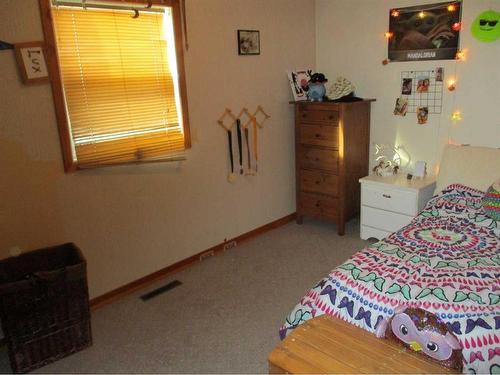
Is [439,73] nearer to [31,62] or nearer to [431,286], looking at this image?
[431,286]

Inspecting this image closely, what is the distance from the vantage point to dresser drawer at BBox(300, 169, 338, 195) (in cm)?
361

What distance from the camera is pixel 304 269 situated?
3.08 meters

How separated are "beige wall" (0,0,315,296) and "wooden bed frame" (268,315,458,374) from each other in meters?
1.61

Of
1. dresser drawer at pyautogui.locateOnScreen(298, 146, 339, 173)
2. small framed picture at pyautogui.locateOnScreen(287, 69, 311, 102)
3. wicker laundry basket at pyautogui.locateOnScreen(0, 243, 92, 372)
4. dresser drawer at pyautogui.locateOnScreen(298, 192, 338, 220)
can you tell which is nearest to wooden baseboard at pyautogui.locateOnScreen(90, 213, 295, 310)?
dresser drawer at pyautogui.locateOnScreen(298, 192, 338, 220)

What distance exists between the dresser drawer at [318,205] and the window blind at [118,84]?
138 centimetres

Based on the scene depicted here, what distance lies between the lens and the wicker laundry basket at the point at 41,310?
2.03 m

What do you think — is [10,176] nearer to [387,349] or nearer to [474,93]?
[387,349]

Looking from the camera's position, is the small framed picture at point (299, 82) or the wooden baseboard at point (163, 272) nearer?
the wooden baseboard at point (163, 272)

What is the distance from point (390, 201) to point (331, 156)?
619 millimetres

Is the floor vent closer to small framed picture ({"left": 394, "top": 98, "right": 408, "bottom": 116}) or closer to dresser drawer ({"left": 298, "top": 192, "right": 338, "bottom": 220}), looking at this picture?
dresser drawer ({"left": 298, "top": 192, "right": 338, "bottom": 220})

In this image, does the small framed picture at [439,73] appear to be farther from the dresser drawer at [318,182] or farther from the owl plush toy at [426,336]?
the owl plush toy at [426,336]

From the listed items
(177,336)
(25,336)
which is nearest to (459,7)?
(177,336)

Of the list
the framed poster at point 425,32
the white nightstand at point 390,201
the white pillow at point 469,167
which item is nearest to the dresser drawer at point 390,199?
the white nightstand at point 390,201

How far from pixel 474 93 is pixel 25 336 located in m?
3.30
